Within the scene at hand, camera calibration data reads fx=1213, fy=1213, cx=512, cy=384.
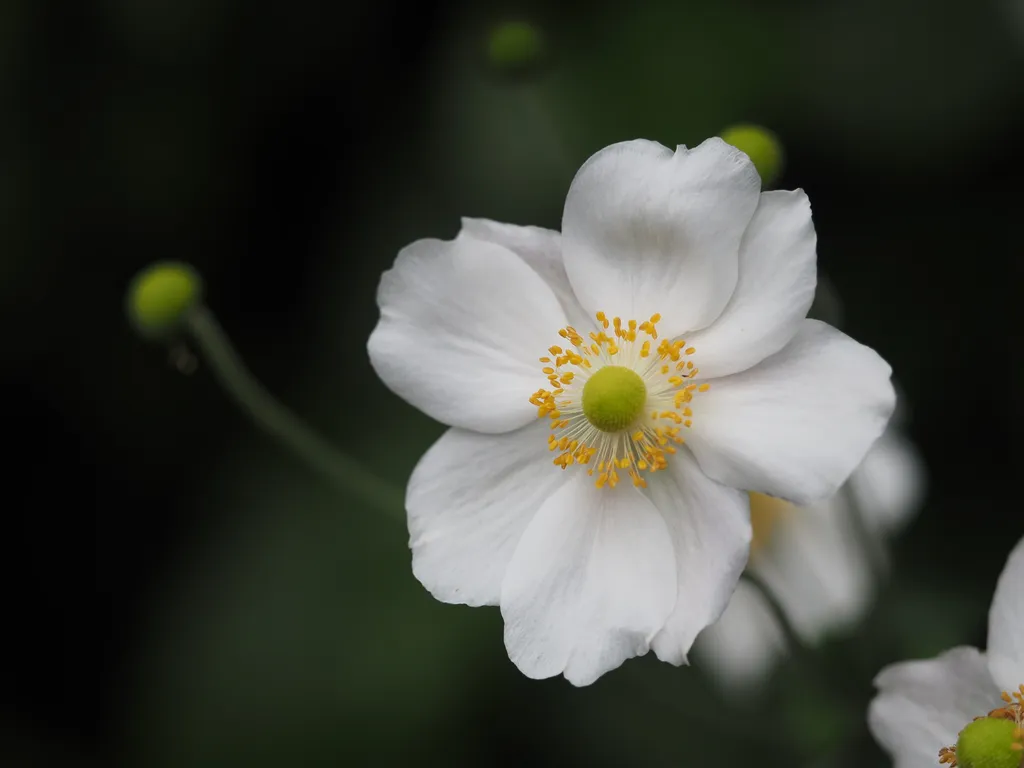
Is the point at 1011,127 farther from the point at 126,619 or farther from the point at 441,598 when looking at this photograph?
the point at 126,619

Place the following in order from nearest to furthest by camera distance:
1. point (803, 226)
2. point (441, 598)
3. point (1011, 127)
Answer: point (803, 226) < point (441, 598) < point (1011, 127)

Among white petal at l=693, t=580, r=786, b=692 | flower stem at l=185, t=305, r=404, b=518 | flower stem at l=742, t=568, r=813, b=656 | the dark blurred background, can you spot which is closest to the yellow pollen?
white petal at l=693, t=580, r=786, b=692

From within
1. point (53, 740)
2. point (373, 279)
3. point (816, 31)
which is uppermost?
point (816, 31)

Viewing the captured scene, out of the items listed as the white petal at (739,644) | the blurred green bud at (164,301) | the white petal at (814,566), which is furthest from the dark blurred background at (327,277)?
the blurred green bud at (164,301)

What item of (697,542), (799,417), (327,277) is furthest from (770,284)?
(327,277)

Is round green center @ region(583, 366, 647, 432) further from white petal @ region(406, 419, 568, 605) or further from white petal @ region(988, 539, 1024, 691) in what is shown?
white petal @ region(988, 539, 1024, 691)

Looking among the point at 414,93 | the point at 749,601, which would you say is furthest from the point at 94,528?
the point at 749,601

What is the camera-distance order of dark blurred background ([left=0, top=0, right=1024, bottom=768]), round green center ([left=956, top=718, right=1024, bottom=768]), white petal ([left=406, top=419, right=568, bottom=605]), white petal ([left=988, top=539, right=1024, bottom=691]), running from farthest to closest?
1. dark blurred background ([left=0, top=0, right=1024, bottom=768])
2. white petal ([left=406, top=419, right=568, bottom=605])
3. white petal ([left=988, top=539, right=1024, bottom=691])
4. round green center ([left=956, top=718, right=1024, bottom=768])
